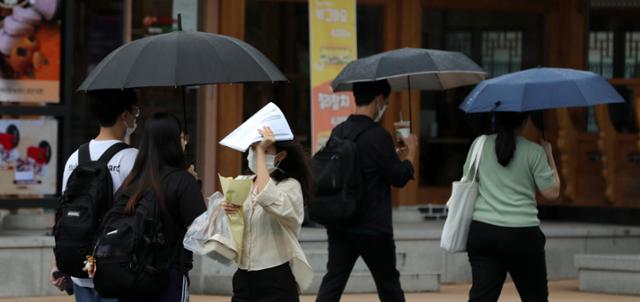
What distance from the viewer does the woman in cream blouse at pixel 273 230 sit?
638cm

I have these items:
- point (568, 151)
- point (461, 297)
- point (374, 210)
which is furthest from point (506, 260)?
point (568, 151)

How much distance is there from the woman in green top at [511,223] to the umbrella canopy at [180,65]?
184cm

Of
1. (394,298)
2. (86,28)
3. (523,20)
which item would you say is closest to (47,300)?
(86,28)

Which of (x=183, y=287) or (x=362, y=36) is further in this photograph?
(x=362, y=36)

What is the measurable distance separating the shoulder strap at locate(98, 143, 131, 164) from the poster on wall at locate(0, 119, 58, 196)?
6.32 metres

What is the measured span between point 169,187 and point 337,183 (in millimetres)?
2248

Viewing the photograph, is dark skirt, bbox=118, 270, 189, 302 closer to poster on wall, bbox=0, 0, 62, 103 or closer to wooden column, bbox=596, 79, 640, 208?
poster on wall, bbox=0, 0, 62, 103

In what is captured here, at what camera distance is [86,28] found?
1309 cm

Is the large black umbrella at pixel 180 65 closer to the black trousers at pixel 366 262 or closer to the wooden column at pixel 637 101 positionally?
the black trousers at pixel 366 262

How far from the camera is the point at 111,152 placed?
6141 millimetres

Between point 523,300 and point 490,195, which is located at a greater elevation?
point 490,195

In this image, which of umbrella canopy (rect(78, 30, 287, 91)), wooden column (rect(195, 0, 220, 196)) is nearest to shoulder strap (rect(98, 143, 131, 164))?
umbrella canopy (rect(78, 30, 287, 91))

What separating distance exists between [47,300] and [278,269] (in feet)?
17.1

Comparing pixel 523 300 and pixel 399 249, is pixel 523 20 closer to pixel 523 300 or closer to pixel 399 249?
pixel 399 249
